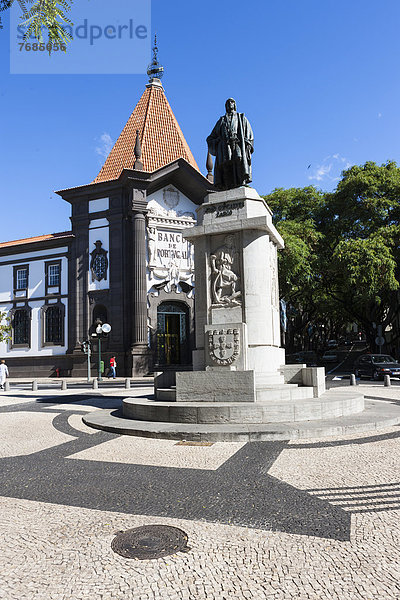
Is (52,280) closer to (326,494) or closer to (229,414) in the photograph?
(229,414)

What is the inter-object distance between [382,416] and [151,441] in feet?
15.8

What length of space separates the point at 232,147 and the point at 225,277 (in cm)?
340

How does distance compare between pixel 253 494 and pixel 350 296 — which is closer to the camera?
pixel 253 494

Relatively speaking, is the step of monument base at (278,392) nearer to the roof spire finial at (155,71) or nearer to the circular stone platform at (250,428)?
the circular stone platform at (250,428)

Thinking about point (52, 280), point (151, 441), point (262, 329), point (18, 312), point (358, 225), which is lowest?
point (151, 441)

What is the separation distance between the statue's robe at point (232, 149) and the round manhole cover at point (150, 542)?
30.2 ft

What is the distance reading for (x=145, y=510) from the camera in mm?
4477

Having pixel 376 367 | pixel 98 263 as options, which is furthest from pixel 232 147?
pixel 98 263

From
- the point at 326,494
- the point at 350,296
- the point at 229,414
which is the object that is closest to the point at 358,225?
the point at 350,296

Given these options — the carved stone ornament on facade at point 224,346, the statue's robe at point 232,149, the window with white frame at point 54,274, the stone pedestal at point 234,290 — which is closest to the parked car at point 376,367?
the stone pedestal at point 234,290

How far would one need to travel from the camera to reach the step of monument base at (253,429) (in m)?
7.70

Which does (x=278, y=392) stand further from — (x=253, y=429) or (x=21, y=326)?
(x=21, y=326)

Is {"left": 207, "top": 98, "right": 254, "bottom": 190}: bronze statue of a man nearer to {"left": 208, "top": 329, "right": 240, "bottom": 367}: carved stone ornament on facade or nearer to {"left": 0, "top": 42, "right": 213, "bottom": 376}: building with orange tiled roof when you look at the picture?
{"left": 208, "top": 329, "right": 240, "bottom": 367}: carved stone ornament on facade

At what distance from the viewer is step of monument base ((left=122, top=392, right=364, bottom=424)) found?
8.56 m
